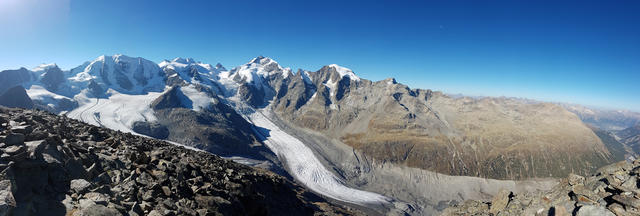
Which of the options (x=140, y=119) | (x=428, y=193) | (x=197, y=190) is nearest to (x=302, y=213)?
(x=197, y=190)

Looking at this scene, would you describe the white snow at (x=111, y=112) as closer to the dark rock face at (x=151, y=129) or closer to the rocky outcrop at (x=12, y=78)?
the dark rock face at (x=151, y=129)

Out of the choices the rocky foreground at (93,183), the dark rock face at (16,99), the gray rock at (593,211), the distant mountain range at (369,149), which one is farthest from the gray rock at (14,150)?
the dark rock face at (16,99)

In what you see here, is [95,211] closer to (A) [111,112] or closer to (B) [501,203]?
(B) [501,203]

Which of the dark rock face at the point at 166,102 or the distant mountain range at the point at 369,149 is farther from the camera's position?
the dark rock face at the point at 166,102

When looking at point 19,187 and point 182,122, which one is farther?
point 182,122

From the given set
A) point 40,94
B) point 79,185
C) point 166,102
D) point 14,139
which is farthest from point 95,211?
point 40,94

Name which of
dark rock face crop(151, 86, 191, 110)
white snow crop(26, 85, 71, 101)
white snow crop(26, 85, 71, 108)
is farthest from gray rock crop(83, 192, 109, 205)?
white snow crop(26, 85, 71, 101)

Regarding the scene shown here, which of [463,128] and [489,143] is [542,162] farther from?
[463,128]
